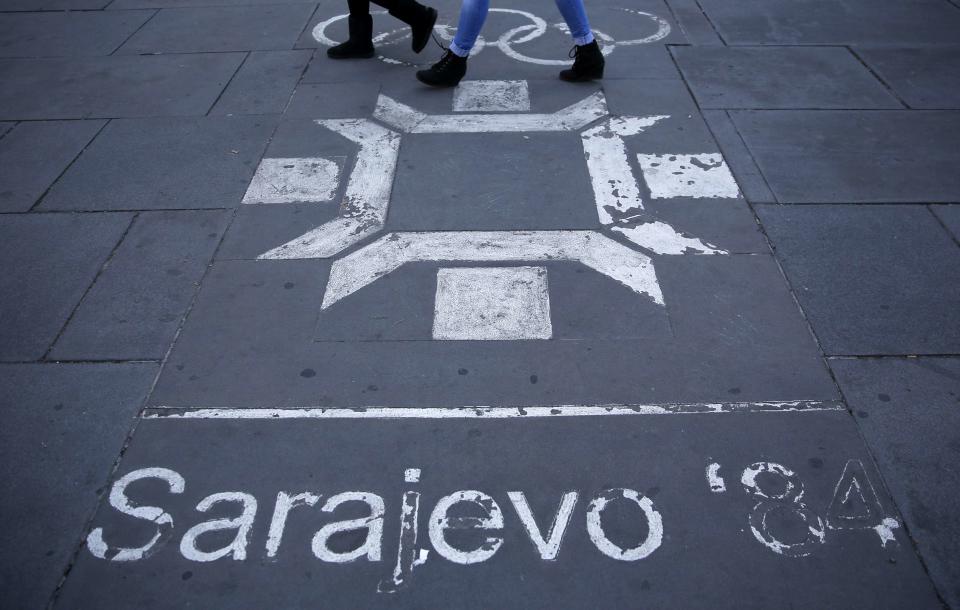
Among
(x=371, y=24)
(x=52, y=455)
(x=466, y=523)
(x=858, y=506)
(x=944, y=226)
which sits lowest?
(x=52, y=455)

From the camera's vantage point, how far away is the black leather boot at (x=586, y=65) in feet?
19.9

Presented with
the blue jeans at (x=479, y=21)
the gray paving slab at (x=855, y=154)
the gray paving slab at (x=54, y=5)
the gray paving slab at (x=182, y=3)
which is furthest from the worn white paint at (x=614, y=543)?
the gray paving slab at (x=54, y=5)

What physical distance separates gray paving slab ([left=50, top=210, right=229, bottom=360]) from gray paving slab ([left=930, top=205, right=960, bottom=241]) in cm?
440

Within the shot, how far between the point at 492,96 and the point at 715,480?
156 inches

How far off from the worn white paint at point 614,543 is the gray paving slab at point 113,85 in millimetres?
4607

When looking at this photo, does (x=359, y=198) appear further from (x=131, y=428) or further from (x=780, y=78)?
(x=780, y=78)

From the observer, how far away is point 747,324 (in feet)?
12.6

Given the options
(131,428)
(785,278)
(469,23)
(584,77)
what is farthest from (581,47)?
(131,428)

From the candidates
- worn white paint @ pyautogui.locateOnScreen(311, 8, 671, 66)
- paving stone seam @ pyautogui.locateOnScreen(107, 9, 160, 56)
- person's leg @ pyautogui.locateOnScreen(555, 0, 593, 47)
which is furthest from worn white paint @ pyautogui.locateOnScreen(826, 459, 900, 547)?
paving stone seam @ pyautogui.locateOnScreen(107, 9, 160, 56)

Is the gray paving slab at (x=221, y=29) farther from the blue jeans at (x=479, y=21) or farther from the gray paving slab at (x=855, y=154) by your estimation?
the gray paving slab at (x=855, y=154)

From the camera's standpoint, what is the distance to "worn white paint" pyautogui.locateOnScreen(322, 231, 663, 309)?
418 centimetres

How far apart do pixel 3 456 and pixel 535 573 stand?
2.34 metres

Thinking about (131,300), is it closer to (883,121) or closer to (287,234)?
(287,234)

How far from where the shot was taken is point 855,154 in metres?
5.23
